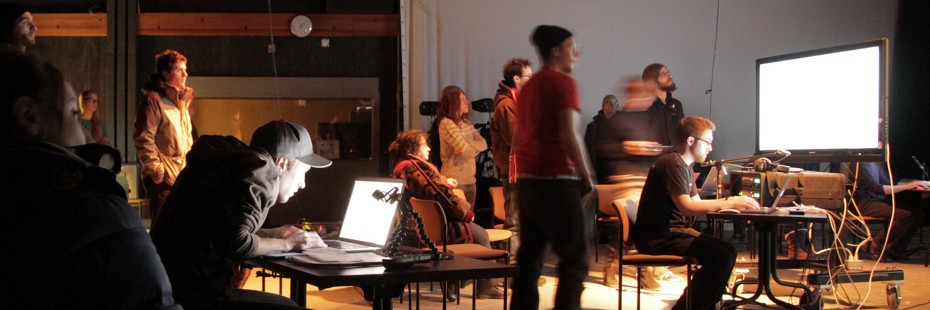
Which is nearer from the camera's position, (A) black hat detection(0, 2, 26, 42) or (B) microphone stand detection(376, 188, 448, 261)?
(B) microphone stand detection(376, 188, 448, 261)

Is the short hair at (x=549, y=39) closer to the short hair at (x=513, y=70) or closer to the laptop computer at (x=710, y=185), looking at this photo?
the short hair at (x=513, y=70)

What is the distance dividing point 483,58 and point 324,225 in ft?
13.7

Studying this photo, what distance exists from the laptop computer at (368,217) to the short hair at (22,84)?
176cm

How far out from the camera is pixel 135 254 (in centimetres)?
120

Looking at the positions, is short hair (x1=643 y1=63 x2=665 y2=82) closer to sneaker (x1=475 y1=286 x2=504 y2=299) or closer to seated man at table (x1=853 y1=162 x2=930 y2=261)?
sneaker (x1=475 y1=286 x2=504 y2=299)

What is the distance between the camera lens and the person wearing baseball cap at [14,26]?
354 cm

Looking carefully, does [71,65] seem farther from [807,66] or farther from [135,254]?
[135,254]

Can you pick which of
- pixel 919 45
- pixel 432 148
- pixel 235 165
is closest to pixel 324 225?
pixel 235 165

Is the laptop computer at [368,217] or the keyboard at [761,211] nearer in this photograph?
the laptop computer at [368,217]

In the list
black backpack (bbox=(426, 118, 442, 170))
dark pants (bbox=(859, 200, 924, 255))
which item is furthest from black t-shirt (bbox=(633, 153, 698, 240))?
dark pants (bbox=(859, 200, 924, 255))

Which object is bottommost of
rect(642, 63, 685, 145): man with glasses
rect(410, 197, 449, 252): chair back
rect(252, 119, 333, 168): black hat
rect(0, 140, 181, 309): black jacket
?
rect(410, 197, 449, 252): chair back

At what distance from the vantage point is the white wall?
25.9ft

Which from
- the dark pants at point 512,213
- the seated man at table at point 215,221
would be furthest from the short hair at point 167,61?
the seated man at table at point 215,221

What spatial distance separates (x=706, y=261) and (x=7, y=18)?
10.7ft
